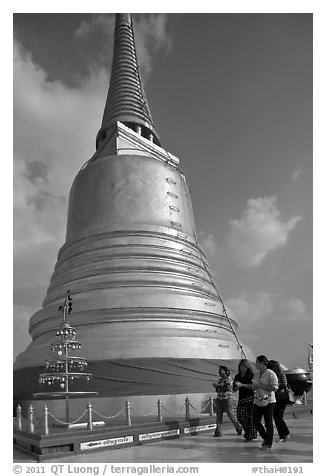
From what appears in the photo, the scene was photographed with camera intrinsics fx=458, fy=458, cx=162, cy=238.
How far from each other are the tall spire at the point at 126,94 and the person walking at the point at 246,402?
51.0ft

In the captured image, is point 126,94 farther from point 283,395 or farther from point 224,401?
Answer: point 283,395

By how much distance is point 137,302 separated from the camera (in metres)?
13.1

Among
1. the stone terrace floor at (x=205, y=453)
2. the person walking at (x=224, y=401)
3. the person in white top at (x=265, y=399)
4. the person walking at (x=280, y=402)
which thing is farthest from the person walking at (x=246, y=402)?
the person walking at (x=224, y=401)

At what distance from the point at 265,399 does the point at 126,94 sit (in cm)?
1825

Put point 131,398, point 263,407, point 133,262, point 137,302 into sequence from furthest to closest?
point 133,262, point 137,302, point 131,398, point 263,407

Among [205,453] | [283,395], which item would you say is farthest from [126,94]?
[205,453]

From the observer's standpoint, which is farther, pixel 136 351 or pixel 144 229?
pixel 144 229

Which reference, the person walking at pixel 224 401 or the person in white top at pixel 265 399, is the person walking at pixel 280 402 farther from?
the person walking at pixel 224 401

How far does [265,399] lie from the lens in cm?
680

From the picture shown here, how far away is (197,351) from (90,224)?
21.6 feet

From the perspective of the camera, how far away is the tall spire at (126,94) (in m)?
21.4
